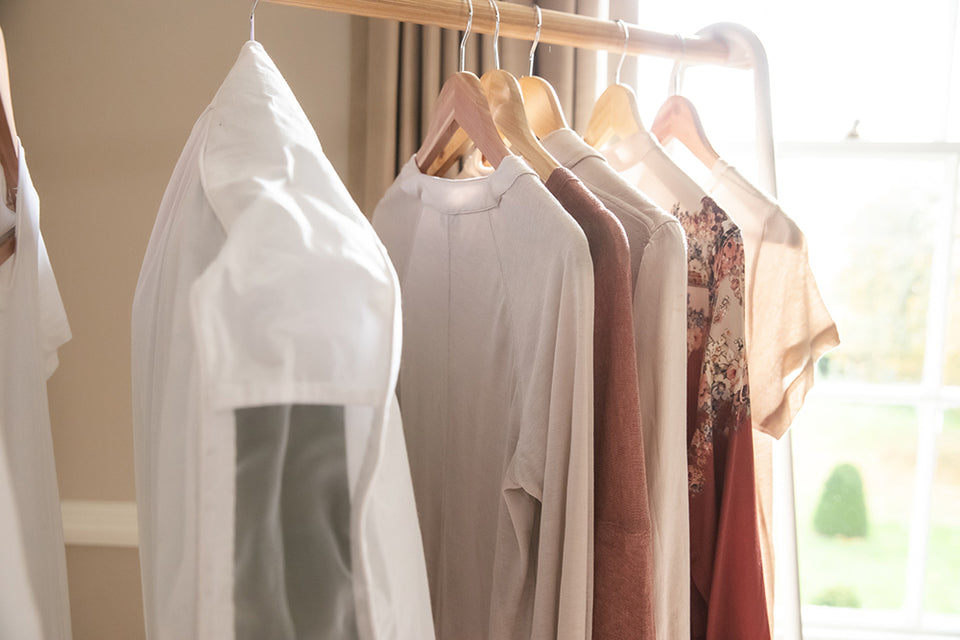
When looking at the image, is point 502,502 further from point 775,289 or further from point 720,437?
point 775,289

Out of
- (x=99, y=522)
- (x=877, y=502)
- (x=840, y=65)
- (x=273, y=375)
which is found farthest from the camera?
(x=877, y=502)

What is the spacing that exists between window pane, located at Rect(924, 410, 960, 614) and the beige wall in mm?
1499

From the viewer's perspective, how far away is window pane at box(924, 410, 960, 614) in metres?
1.59

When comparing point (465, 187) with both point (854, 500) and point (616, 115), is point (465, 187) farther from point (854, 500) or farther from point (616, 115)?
point (854, 500)

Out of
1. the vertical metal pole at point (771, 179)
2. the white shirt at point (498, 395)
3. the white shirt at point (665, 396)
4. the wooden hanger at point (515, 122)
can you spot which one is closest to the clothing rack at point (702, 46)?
the vertical metal pole at point (771, 179)

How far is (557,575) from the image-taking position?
64 centimetres

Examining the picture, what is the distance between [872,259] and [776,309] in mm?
935

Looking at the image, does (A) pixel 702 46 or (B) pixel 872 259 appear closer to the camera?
(A) pixel 702 46

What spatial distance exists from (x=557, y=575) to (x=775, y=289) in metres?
0.46

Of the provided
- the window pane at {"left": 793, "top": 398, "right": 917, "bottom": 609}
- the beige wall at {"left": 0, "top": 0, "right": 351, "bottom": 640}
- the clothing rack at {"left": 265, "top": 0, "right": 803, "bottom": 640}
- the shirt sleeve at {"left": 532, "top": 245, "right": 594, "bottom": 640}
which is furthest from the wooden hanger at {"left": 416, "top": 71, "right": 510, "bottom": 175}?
the window pane at {"left": 793, "top": 398, "right": 917, "bottom": 609}

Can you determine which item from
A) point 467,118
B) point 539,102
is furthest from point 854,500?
point 467,118

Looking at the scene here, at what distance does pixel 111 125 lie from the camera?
135cm

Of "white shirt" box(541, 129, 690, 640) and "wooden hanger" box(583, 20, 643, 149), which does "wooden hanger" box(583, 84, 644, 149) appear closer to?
"wooden hanger" box(583, 20, 643, 149)

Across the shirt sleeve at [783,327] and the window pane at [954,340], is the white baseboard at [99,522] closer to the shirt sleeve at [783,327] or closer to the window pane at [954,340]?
the shirt sleeve at [783,327]
